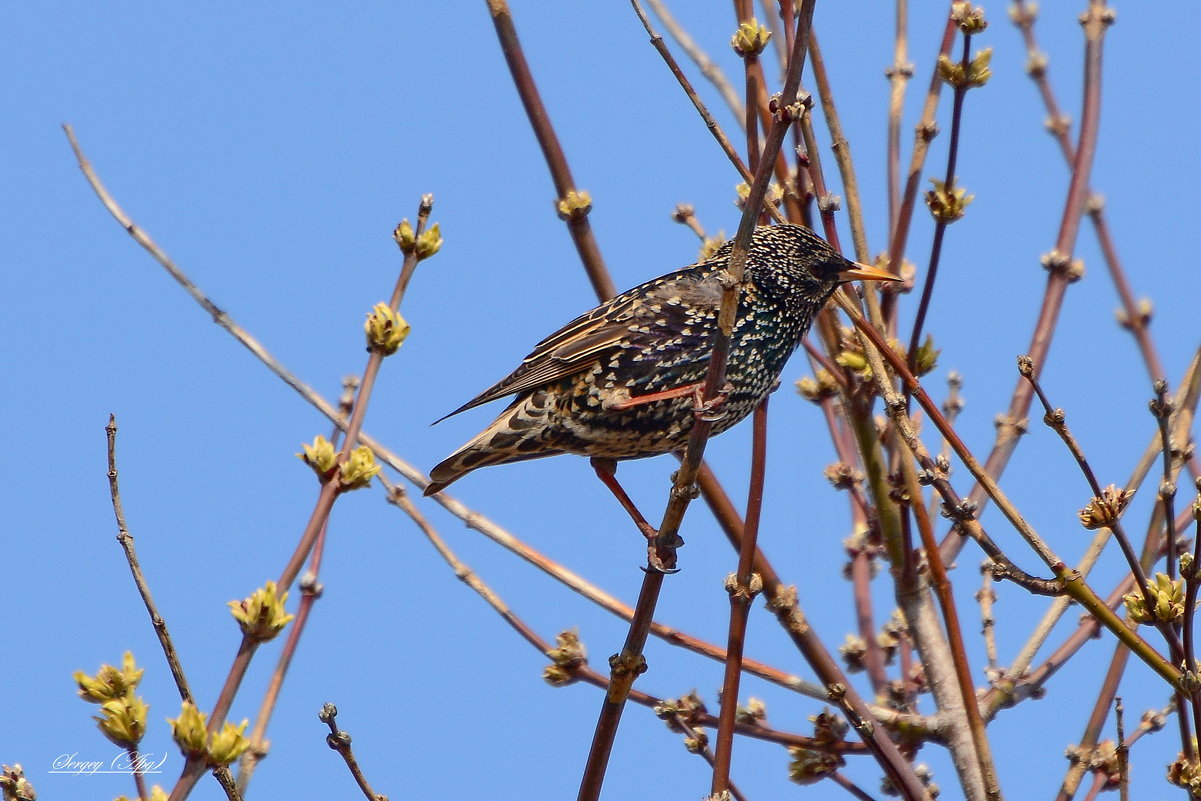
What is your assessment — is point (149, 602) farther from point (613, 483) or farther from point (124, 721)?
point (613, 483)

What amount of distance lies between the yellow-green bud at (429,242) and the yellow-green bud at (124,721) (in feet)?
4.42

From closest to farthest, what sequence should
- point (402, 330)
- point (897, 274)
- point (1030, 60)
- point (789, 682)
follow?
1. point (402, 330)
2. point (789, 682)
3. point (897, 274)
4. point (1030, 60)

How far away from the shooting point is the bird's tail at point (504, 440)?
16.8ft

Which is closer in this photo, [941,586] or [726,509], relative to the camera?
[941,586]

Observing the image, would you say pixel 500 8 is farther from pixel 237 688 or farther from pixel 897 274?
pixel 237 688

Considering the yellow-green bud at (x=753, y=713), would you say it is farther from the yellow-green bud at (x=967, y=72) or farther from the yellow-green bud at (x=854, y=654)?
the yellow-green bud at (x=967, y=72)

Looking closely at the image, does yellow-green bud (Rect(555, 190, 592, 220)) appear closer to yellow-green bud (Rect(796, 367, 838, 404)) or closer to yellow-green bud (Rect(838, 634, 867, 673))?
yellow-green bud (Rect(796, 367, 838, 404))

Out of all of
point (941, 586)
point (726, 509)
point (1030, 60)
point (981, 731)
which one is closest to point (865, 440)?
point (726, 509)

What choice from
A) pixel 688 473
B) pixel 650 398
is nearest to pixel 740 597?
pixel 688 473

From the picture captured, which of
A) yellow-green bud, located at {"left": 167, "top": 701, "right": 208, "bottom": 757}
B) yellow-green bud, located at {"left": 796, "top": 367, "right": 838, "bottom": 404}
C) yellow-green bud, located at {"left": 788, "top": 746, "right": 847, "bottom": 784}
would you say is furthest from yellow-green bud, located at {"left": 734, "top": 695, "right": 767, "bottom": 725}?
yellow-green bud, located at {"left": 167, "top": 701, "right": 208, "bottom": 757}

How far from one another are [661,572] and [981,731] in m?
1.03

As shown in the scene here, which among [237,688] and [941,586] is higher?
[941,586]

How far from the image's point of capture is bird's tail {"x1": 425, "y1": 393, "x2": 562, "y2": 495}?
5.12 metres

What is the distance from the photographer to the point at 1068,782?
3908mm
